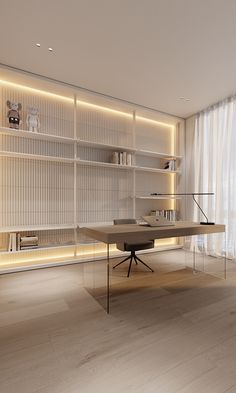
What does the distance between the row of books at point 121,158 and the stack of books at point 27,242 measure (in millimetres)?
1868

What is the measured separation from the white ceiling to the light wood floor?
281 centimetres

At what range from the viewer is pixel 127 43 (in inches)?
94.2

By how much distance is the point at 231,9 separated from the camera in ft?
6.38

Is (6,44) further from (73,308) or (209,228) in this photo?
(209,228)

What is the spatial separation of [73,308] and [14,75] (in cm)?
307

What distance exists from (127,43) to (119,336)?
2.93 m

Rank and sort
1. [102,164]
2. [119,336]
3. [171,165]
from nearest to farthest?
[119,336]
[102,164]
[171,165]

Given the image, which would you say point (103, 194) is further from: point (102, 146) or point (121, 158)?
point (102, 146)

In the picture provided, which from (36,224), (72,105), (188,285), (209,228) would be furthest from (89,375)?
(72,105)

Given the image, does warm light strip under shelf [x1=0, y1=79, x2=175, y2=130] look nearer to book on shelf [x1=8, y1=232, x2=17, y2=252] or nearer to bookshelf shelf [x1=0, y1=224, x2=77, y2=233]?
bookshelf shelf [x1=0, y1=224, x2=77, y2=233]

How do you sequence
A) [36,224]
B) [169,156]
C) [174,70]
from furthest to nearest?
1. [169,156]
2. [36,224]
3. [174,70]

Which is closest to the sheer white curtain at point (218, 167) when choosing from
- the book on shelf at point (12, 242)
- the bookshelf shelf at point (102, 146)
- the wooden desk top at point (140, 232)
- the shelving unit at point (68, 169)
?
the shelving unit at point (68, 169)

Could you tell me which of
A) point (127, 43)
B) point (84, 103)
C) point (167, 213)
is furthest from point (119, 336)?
point (84, 103)

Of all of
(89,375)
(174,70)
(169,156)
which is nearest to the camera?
(89,375)
